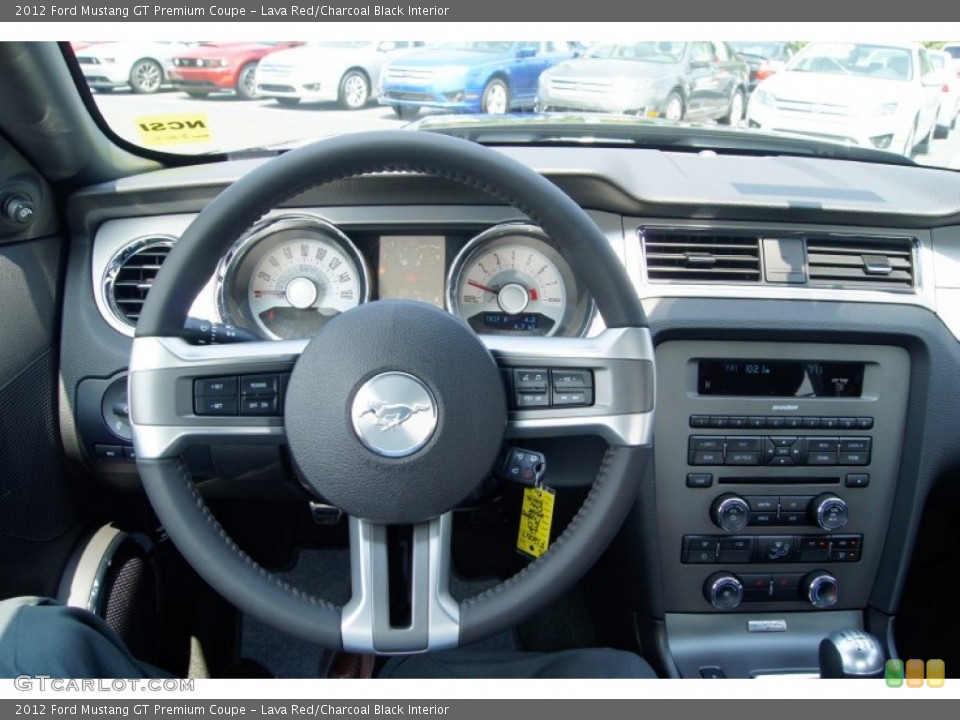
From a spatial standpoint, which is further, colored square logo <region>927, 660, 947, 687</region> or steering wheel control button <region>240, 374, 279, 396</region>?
colored square logo <region>927, 660, 947, 687</region>

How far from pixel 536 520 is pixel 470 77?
1.14m

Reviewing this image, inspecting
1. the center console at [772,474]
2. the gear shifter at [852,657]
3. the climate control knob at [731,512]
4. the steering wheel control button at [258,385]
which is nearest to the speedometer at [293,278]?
the steering wheel control button at [258,385]

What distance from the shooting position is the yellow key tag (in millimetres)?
1659

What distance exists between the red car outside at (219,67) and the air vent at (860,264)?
1237mm

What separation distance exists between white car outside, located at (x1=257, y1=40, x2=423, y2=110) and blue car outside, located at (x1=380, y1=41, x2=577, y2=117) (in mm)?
60

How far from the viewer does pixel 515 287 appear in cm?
192

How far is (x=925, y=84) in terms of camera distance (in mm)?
2160

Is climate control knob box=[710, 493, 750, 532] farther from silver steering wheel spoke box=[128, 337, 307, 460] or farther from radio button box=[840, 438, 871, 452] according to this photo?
silver steering wheel spoke box=[128, 337, 307, 460]

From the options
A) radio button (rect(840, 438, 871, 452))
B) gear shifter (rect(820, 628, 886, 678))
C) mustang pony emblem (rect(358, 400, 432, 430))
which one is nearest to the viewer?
mustang pony emblem (rect(358, 400, 432, 430))

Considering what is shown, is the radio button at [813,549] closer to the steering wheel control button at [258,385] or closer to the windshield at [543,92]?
the windshield at [543,92]

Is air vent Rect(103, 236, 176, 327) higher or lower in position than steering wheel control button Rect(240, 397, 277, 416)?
higher

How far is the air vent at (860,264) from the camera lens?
199 cm

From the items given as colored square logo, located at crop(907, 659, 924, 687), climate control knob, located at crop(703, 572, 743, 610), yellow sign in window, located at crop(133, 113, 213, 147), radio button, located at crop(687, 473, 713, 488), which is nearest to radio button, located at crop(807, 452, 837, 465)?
radio button, located at crop(687, 473, 713, 488)

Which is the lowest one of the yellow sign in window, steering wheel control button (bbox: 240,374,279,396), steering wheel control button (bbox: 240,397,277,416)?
steering wheel control button (bbox: 240,397,277,416)
